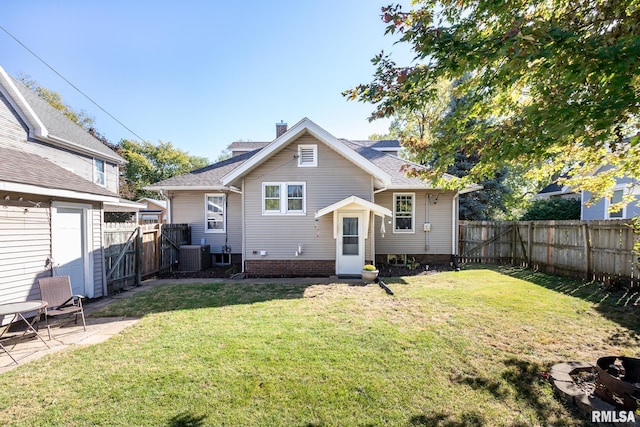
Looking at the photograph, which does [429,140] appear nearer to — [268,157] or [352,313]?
[352,313]

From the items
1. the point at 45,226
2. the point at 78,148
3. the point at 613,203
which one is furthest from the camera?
the point at 78,148

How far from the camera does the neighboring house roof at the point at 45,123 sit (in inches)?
423

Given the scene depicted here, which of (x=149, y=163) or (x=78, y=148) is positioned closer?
(x=78, y=148)

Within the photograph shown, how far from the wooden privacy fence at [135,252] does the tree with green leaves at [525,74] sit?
8.21 m

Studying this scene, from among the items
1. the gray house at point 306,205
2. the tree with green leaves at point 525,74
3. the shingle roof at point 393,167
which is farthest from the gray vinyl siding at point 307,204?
the tree with green leaves at point 525,74

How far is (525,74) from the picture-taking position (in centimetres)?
375

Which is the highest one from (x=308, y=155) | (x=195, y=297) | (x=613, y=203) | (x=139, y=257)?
(x=308, y=155)

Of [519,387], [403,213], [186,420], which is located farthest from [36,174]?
[403,213]

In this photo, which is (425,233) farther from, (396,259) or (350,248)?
(350,248)

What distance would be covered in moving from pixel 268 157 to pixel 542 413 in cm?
926

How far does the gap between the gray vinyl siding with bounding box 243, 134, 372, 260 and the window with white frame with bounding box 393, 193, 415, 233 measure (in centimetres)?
291

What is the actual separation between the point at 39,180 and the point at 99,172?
42.1 feet

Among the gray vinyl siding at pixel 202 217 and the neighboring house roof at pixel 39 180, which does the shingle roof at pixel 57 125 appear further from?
the neighboring house roof at pixel 39 180

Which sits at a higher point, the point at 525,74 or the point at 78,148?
the point at 78,148
